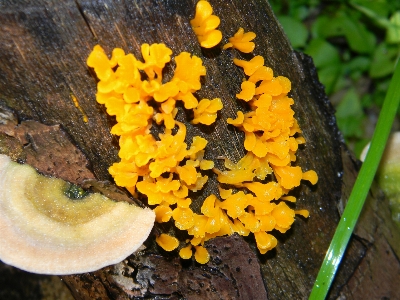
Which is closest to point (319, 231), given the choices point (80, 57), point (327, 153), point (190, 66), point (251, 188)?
point (327, 153)

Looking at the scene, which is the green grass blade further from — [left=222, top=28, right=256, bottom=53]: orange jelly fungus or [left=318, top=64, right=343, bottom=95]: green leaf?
[left=318, top=64, right=343, bottom=95]: green leaf

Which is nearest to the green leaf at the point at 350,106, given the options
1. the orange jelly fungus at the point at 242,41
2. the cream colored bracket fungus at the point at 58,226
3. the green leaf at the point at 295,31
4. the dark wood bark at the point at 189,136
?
the green leaf at the point at 295,31

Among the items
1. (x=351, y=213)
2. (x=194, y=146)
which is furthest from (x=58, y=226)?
(x=351, y=213)

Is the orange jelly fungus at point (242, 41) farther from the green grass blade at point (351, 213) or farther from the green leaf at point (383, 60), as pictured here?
the green leaf at point (383, 60)

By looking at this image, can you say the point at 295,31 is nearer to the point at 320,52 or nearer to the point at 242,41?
the point at 320,52

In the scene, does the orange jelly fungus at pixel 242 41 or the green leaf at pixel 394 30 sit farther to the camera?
the green leaf at pixel 394 30
